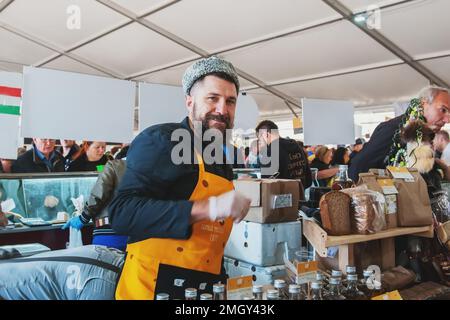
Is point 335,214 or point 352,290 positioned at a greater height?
point 335,214

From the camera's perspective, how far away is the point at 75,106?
2334 millimetres

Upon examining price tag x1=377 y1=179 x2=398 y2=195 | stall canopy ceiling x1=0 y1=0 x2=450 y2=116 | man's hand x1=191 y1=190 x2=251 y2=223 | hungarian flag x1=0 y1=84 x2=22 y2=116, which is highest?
stall canopy ceiling x1=0 y1=0 x2=450 y2=116

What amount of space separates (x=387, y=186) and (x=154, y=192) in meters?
1.04

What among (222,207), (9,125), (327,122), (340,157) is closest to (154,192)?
(222,207)

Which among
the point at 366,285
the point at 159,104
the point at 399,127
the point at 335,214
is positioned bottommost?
the point at 366,285

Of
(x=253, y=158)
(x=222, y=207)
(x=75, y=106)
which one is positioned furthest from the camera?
(x=253, y=158)

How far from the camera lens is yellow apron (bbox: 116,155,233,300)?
966 mm

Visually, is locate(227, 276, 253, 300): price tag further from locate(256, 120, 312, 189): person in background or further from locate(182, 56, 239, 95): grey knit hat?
locate(256, 120, 312, 189): person in background

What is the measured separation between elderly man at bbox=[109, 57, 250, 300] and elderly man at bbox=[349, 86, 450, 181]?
1078 mm

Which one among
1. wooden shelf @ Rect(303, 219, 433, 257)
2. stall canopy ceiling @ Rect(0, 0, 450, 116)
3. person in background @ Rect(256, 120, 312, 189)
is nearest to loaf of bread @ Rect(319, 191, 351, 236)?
wooden shelf @ Rect(303, 219, 433, 257)

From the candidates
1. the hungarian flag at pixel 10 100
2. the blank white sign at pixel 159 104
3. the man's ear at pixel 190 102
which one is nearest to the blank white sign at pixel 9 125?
the hungarian flag at pixel 10 100

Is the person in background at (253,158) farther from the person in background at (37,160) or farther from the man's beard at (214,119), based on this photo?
→ the man's beard at (214,119)

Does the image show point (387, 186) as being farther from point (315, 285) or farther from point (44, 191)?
A: point (44, 191)

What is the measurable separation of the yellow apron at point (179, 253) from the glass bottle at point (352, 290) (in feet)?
1.39
